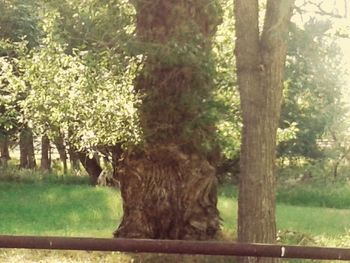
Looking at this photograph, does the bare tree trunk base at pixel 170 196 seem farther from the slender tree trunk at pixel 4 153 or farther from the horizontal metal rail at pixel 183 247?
the slender tree trunk at pixel 4 153

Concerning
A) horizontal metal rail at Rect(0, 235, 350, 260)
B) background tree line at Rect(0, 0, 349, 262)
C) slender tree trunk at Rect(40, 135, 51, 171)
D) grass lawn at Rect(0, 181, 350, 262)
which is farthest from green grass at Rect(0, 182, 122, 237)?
horizontal metal rail at Rect(0, 235, 350, 260)

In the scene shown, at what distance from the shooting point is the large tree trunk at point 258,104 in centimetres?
605

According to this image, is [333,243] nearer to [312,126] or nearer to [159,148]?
[159,148]

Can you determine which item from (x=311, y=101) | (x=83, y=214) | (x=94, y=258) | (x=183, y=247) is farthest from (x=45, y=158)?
(x=183, y=247)

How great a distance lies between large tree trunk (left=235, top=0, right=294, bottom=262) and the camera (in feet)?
19.9

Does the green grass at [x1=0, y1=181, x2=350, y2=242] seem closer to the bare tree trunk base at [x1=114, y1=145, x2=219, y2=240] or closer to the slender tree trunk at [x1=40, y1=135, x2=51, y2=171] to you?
the bare tree trunk base at [x1=114, y1=145, x2=219, y2=240]

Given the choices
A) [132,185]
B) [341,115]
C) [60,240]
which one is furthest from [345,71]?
[60,240]

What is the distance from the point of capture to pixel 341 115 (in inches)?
837

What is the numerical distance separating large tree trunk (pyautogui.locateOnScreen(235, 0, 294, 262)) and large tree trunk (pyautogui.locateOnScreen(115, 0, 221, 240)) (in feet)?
4.06

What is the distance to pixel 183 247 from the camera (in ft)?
9.50

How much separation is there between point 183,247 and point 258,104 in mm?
3387

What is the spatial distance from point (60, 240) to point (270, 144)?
138 inches

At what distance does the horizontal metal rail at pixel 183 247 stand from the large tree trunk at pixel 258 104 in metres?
3.27

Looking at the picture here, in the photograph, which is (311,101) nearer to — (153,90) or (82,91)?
(153,90)
